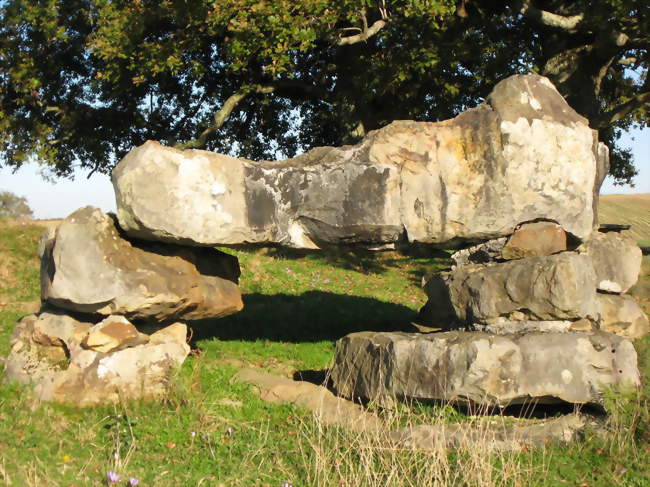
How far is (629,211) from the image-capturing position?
31.5 metres

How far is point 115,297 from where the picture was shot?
650 centimetres

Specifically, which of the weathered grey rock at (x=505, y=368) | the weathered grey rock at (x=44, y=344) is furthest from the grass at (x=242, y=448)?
the weathered grey rock at (x=44, y=344)

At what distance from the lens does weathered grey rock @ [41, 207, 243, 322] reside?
6461mm

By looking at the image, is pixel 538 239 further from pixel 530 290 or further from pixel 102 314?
Answer: pixel 102 314

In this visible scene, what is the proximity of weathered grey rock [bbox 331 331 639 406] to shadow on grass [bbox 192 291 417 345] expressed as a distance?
348 centimetres

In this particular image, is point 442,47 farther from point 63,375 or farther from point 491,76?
point 63,375

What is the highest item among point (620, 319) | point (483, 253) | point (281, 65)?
point (281, 65)

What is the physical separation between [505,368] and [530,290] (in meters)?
0.92

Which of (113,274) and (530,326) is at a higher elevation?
(113,274)

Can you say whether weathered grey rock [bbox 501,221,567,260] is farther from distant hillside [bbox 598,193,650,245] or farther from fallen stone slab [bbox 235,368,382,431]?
distant hillside [bbox 598,193,650,245]

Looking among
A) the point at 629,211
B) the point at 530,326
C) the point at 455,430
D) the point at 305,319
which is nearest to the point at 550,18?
the point at 305,319

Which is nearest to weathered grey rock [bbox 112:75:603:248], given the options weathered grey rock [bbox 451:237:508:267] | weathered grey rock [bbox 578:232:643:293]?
weathered grey rock [bbox 451:237:508:267]

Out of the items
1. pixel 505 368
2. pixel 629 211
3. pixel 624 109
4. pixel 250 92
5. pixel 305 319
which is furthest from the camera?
pixel 629 211

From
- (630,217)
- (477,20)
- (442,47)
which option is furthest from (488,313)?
(630,217)
